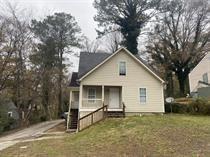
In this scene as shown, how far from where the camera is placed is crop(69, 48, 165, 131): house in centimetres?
2577

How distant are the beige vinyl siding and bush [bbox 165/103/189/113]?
3.57 meters

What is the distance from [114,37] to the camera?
52.2 meters

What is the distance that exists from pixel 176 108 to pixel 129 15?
1566 centimetres

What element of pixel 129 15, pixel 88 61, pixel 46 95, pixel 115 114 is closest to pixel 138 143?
Result: pixel 115 114

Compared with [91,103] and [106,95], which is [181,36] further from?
[91,103]

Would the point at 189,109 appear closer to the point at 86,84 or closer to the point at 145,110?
the point at 145,110

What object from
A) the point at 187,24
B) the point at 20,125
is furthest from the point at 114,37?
the point at 20,125

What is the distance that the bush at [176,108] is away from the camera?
93.1 feet

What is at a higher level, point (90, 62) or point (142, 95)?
point (90, 62)

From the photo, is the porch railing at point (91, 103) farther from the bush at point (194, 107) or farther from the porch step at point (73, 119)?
the bush at point (194, 107)

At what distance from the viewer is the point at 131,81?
26.2 metres

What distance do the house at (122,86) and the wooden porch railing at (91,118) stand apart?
2660mm

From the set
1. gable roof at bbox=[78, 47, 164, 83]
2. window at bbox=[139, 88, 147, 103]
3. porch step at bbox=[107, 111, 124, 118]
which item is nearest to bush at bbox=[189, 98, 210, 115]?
gable roof at bbox=[78, 47, 164, 83]

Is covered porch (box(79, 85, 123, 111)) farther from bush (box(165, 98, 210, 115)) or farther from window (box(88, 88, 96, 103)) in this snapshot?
bush (box(165, 98, 210, 115))
